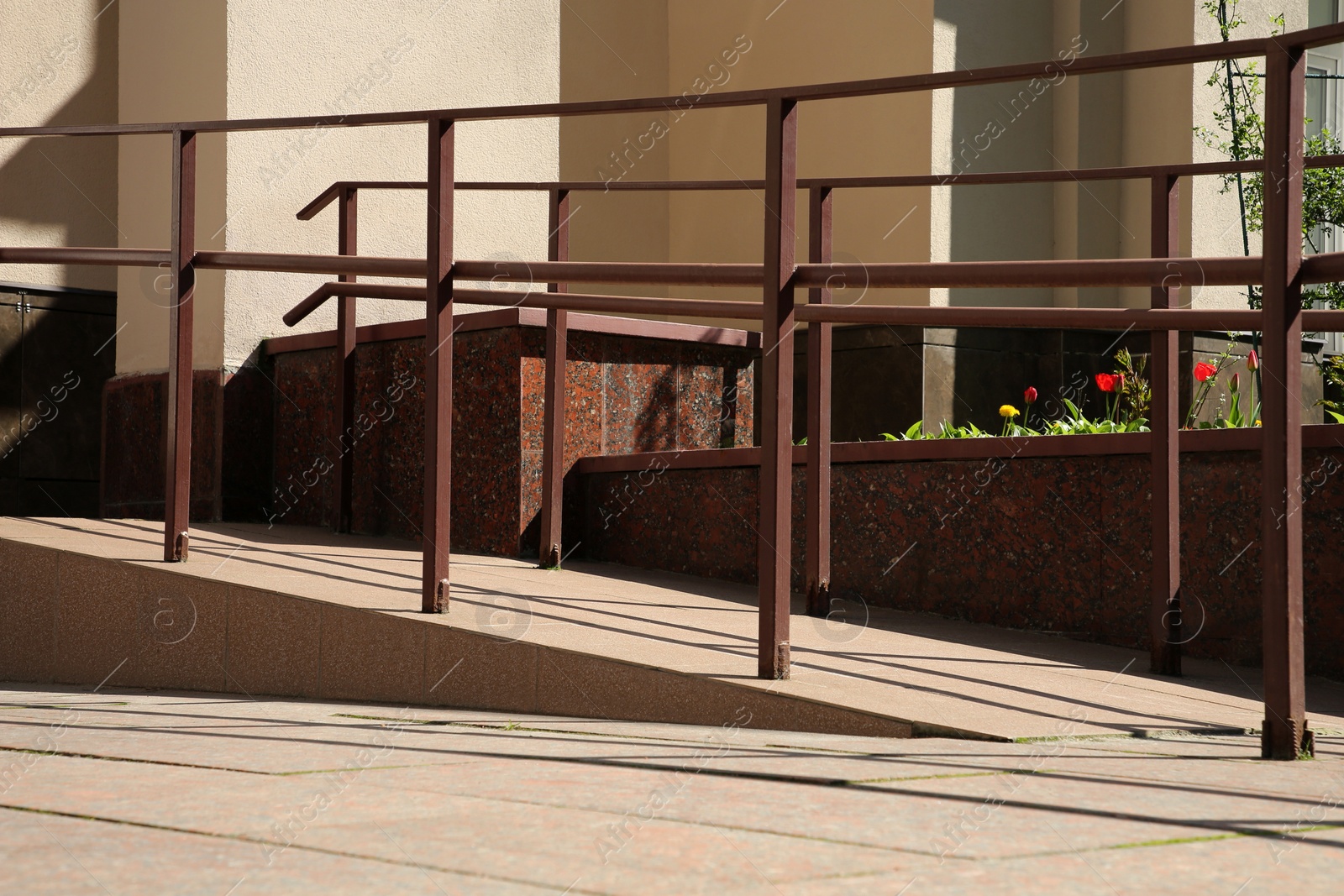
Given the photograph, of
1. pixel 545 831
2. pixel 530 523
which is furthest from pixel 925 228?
pixel 545 831

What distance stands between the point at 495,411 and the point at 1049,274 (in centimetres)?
293

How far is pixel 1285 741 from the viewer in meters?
2.54

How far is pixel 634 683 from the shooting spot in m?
3.22

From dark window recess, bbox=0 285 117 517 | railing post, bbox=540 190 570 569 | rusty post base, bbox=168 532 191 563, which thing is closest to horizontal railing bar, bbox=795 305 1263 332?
railing post, bbox=540 190 570 569

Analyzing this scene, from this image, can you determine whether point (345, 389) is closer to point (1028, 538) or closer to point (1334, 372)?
point (1028, 538)

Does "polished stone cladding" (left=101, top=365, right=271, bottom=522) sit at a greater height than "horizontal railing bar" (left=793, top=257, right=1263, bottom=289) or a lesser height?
lesser

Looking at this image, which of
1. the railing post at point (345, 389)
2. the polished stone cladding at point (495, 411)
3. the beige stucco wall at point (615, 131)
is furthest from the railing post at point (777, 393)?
the beige stucco wall at point (615, 131)

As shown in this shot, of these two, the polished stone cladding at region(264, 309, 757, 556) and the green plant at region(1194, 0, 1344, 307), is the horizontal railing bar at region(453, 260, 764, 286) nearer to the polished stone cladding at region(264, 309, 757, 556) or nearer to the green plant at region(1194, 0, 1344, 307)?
the polished stone cladding at region(264, 309, 757, 556)

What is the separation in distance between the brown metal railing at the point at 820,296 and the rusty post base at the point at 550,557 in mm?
15

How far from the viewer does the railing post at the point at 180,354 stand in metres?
4.24

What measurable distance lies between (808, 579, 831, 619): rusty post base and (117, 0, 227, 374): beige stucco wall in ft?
10.8

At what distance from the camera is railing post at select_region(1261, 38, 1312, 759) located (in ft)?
8.35

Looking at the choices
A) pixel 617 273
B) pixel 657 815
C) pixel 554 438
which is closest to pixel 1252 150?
pixel 554 438

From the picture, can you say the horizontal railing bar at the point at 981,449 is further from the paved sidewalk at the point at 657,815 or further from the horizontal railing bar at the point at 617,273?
the paved sidewalk at the point at 657,815
